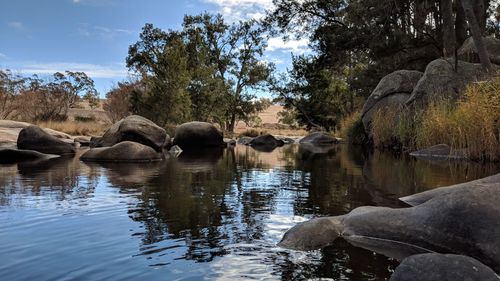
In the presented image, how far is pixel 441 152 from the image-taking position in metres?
13.7

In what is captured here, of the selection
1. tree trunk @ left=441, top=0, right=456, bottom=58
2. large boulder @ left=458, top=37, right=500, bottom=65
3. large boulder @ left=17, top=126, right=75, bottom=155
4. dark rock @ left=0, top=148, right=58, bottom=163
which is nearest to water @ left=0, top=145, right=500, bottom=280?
dark rock @ left=0, top=148, right=58, bottom=163

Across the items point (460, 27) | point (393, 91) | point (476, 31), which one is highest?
point (460, 27)

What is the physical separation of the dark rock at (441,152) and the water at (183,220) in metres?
2.90

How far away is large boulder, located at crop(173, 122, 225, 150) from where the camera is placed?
2225cm

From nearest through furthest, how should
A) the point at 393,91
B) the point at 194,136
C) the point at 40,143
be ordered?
the point at 40,143
the point at 393,91
the point at 194,136

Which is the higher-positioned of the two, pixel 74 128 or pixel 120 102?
pixel 120 102

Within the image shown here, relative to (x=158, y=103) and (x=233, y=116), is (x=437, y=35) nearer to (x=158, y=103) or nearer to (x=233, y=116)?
(x=158, y=103)

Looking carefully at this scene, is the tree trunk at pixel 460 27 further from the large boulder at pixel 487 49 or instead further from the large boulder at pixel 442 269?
the large boulder at pixel 442 269

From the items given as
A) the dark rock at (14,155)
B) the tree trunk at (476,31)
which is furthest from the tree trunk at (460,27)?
the dark rock at (14,155)

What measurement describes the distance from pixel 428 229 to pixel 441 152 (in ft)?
34.3

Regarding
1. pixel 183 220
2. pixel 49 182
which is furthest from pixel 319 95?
pixel 183 220

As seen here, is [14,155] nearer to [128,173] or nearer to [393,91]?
[128,173]

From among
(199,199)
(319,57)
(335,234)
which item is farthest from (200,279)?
(319,57)

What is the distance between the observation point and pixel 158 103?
2739cm
